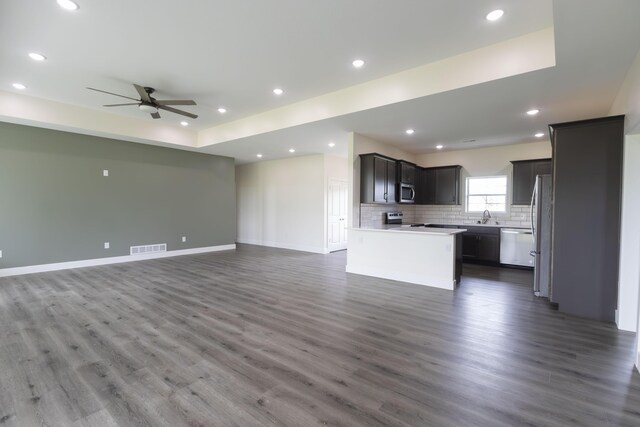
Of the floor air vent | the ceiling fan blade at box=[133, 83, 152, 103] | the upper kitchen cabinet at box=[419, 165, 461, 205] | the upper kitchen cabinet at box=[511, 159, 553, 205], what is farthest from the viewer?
the upper kitchen cabinet at box=[419, 165, 461, 205]

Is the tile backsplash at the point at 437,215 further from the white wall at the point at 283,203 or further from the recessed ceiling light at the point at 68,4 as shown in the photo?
the recessed ceiling light at the point at 68,4

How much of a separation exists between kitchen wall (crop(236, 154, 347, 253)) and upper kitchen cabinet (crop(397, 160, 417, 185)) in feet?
7.37

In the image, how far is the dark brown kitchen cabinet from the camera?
6.54 metres

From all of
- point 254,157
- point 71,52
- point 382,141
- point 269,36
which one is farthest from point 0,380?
point 254,157

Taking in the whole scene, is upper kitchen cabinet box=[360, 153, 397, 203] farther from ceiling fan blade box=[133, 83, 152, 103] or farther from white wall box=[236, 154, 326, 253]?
ceiling fan blade box=[133, 83, 152, 103]

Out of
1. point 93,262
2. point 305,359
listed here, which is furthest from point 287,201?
point 305,359

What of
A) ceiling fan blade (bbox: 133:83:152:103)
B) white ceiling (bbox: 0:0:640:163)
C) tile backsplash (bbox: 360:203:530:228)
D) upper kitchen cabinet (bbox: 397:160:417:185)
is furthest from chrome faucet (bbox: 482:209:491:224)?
ceiling fan blade (bbox: 133:83:152:103)

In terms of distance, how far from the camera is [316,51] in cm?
350

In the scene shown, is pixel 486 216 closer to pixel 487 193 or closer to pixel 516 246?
pixel 487 193

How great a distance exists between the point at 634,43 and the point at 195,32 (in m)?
4.20

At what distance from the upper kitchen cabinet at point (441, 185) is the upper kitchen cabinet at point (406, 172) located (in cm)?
49

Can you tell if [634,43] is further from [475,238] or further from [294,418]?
[475,238]

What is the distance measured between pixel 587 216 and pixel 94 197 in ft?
28.1

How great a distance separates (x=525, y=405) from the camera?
1949mm
